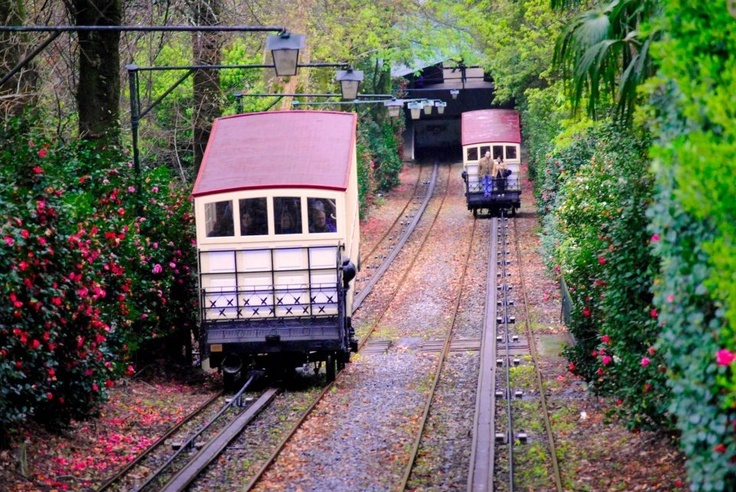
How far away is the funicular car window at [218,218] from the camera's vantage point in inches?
596

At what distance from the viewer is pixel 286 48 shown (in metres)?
11.9

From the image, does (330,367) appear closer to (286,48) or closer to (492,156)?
(286,48)

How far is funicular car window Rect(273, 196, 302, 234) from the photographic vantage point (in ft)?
49.6

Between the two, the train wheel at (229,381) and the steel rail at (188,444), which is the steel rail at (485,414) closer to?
the steel rail at (188,444)

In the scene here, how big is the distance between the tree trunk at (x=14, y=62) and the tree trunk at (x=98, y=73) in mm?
795

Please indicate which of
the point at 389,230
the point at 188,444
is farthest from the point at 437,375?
the point at 389,230

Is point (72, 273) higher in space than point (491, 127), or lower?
lower

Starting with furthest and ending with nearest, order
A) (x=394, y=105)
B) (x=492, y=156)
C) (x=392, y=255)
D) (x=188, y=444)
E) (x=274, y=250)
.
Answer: (x=492, y=156) → (x=392, y=255) → (x=394, y=105) → (x=274, y=250) → (x=188, y=444)

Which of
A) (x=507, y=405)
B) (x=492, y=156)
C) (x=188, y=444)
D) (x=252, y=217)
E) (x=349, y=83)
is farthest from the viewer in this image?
(x=492, y=156)

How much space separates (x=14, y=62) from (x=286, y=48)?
17.2ft

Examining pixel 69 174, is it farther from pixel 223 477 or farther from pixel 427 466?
pixel 427 466

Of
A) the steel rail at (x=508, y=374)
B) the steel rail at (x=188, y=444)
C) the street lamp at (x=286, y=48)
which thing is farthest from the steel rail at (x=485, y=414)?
the street lamp at (x=286, y=48)

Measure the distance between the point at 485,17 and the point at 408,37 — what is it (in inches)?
131

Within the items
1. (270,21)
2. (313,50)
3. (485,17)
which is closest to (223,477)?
(270,21)
